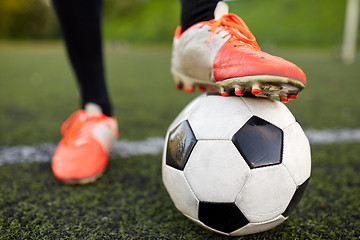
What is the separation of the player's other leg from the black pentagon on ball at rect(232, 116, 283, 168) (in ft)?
2.58

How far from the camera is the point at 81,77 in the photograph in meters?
1.75

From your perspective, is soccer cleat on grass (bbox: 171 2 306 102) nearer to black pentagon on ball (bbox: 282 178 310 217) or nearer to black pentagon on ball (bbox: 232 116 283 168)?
black pentagon on ball (bbox: 232 116 283 168)

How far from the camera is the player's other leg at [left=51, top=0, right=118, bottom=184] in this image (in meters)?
1.50

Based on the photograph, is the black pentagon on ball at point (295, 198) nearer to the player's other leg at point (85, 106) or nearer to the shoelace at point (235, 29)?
the shoelace at point (235, 29)

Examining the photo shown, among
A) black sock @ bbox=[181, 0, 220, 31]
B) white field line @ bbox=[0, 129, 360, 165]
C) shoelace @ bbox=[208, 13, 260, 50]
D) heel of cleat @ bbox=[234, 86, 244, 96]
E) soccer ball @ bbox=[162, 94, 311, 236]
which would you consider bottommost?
white field line @ bbox=[0, 129, 360, 165]

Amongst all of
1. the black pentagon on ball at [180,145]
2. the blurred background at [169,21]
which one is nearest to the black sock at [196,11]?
the black pentagon on ball at [180,145]

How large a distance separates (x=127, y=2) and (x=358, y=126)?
33.2 meters

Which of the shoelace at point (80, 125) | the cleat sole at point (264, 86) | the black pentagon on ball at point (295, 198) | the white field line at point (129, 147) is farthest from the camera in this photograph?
the white field line at point (129, 147)

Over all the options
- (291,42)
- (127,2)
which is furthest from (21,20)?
(291,42)

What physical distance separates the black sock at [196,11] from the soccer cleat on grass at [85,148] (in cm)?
67

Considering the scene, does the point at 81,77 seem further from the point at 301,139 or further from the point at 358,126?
the point at 358,126

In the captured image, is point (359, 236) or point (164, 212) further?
point (164, 212)

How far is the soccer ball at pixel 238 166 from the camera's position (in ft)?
3.23

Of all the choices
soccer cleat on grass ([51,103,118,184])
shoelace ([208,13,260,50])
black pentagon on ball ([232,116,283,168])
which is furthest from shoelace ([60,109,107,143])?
black pentagon on ball ([232,116,283,168])
